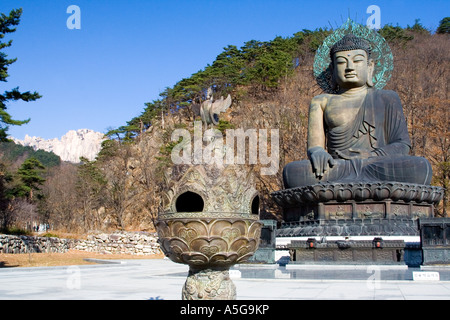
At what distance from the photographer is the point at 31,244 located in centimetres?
1966

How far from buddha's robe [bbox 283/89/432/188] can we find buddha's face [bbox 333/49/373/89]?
541 mm

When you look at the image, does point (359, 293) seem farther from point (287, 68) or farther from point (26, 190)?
point (287, 68)

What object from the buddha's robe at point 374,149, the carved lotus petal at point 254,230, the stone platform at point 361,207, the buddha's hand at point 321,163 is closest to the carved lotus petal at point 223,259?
the carved lotus petal at point 254,230

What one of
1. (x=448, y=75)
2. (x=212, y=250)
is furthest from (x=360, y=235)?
(x=448, y=75)

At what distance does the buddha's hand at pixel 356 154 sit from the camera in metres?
13.3

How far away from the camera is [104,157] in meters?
39.3

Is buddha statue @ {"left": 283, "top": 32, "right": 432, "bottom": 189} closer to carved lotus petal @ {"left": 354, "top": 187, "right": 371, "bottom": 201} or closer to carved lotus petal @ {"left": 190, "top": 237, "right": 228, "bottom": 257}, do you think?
carved lotus petal @ {"left": 354, "top": 187, "right": 371, "bottom": 201}

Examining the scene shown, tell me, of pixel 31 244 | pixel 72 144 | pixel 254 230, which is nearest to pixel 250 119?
pixel 31 244

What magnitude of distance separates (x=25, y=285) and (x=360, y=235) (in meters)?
7.40

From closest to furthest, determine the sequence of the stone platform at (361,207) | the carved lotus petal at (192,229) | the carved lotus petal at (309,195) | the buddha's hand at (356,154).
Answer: the carved lotus petal at (192,229)
the stone platform at (361,207)
the carved lotus petal at (309,195)
the buddha's hand at (356,154)

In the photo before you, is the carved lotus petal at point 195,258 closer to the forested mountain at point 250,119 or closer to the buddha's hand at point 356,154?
the buddha's hand at point 356,154

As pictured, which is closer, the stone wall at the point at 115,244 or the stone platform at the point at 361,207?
the stone platform at the point at 361,207

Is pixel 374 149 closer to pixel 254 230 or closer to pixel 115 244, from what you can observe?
pixel 254 230

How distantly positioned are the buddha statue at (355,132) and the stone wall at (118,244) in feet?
36.9
